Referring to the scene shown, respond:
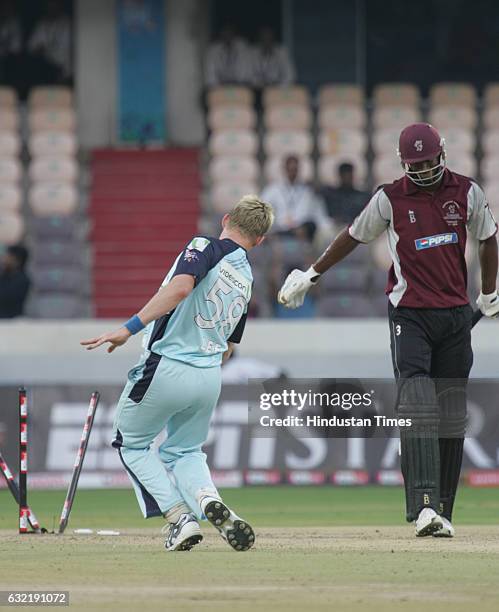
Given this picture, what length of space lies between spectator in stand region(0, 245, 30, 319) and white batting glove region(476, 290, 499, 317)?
916cm

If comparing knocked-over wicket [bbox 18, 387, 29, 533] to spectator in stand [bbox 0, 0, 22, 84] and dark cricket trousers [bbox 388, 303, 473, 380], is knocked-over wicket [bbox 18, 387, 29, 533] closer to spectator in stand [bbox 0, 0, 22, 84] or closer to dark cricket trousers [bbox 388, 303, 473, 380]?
dark cricket trousers [bbox 388, 303, 473, 380]

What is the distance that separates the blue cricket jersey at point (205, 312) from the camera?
7.62 meters

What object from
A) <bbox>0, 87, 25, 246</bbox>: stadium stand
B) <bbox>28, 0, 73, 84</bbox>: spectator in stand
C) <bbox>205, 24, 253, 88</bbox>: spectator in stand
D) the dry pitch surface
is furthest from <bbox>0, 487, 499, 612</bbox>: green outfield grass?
<bbox>28, 0, 73, 84</bbox>: spectator in stand

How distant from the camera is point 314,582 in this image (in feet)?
20.6

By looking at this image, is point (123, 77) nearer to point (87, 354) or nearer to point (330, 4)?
point (330, 4)

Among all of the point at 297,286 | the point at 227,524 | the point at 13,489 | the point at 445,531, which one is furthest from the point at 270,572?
the point at 13,489

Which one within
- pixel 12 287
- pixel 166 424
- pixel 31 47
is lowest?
pixel 166 424

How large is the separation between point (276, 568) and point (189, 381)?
3.98 ft

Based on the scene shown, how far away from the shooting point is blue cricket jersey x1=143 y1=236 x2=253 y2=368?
762cm

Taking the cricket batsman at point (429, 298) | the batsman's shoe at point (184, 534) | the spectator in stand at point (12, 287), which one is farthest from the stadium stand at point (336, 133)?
the batsman's shoe at point (184, 534)

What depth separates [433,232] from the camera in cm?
805

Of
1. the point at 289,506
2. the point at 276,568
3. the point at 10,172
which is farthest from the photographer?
the point at 10,172

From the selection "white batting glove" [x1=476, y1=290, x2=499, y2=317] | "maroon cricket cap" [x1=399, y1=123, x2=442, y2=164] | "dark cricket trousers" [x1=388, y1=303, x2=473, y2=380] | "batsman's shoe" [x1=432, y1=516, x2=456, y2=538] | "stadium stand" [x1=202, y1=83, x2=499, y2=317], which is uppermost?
"stadium stand" [x1=202, y1=83, x2=499, y2=317]

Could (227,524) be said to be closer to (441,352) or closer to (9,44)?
(441,352)
